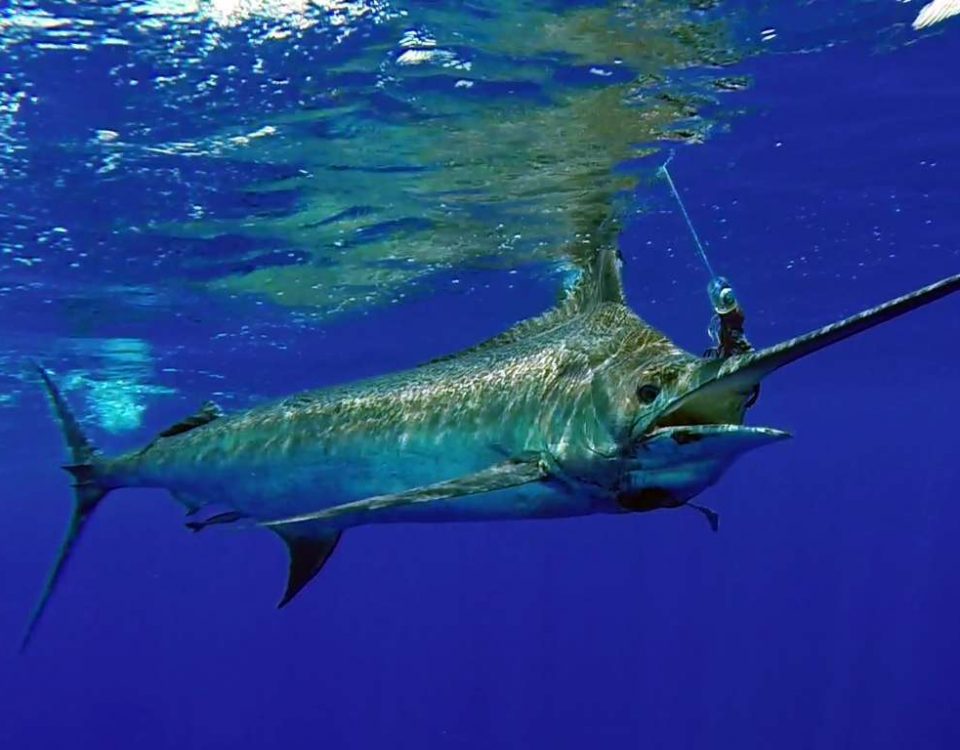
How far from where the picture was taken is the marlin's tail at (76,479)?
20.6 feet

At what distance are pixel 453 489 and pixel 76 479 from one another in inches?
163

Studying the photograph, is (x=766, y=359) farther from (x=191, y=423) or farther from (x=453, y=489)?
(x=191, y=423)

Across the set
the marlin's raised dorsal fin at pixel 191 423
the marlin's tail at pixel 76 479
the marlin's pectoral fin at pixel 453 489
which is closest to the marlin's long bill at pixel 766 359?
the marlin's pectoral fin at pixel 453 489

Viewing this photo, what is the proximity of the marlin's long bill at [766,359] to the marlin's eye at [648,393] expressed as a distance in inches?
5.0

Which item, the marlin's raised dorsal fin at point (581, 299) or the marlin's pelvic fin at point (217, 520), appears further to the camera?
the marlin's pelvic fin at point (217, 520)

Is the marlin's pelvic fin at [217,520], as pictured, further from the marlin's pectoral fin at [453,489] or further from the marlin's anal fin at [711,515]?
the marlin's anal fin at [711,515]

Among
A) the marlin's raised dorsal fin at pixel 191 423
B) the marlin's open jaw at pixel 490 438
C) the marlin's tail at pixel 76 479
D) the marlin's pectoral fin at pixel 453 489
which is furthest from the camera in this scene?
the marlin's tail at pixel 76 479

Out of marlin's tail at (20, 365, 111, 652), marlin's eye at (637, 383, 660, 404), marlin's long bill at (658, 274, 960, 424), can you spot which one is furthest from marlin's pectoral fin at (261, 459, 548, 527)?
marlin's tail at (20, 365, 111, 652)

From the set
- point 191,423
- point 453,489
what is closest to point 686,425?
point 453,489

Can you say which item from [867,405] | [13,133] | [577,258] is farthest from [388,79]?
[867,405]

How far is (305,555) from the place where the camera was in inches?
209

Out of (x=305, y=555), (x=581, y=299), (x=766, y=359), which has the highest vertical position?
(x=766, y=359)

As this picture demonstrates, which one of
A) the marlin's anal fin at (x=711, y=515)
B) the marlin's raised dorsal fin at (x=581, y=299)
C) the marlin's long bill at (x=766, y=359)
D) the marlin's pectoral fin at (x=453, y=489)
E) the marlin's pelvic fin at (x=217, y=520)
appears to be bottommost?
the marlin's pelvic fin at (x=217, y=520)

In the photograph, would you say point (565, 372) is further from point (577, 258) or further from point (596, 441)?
point (577, 258)
